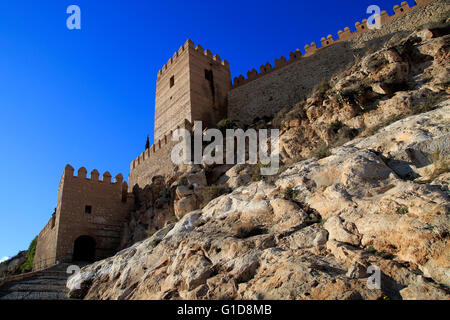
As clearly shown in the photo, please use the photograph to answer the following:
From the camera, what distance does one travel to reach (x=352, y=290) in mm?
5320

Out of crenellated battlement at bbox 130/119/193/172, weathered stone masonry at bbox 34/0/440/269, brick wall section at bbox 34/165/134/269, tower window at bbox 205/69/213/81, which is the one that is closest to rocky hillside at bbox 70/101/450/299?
brick wall section at bbox 34/165/134/269

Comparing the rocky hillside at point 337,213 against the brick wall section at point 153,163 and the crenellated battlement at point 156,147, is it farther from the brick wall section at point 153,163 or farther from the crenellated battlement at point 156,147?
the crenellated battlement at point 156,147

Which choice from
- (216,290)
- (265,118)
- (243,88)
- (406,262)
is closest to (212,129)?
(265,118)

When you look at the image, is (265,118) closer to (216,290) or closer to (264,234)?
(264,234)

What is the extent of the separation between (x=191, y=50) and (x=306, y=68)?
24.5 feet

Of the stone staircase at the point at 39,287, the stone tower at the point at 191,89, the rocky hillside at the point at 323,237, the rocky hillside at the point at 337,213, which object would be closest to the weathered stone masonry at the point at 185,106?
the stone tower at the point at 191,89

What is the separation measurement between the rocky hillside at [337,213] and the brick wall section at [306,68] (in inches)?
202

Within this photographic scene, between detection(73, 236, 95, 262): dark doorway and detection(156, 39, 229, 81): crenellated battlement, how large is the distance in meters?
12.3

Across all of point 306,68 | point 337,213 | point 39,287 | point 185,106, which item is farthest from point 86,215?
point 337,213

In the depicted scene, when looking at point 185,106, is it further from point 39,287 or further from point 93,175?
point 39,287

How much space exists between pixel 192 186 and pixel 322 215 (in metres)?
8.27

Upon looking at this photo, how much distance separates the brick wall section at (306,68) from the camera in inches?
710
